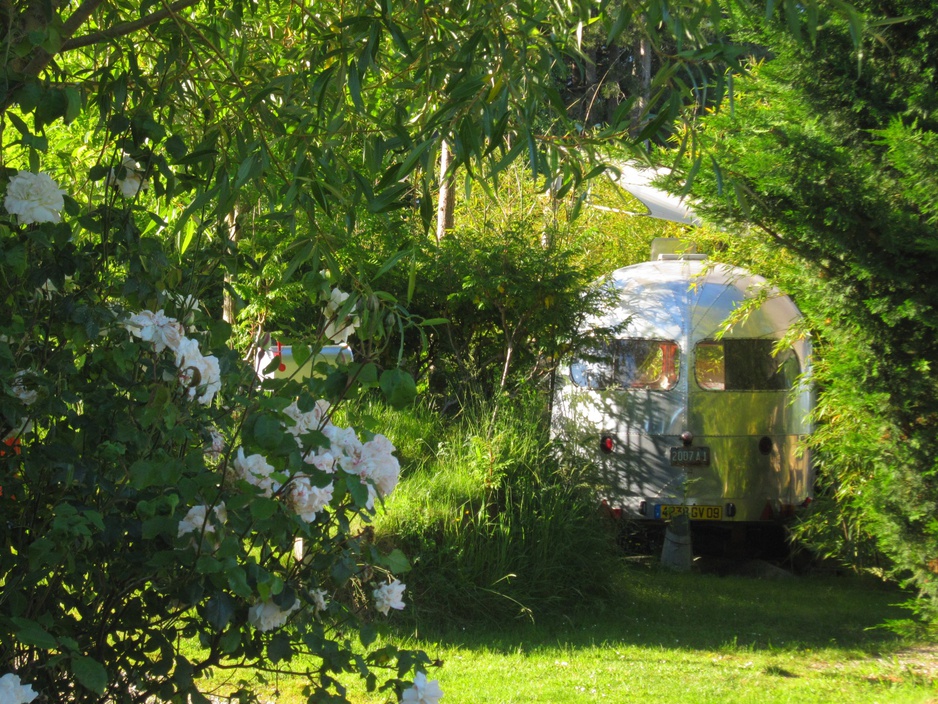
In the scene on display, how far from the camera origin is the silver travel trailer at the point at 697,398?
35.0 ft

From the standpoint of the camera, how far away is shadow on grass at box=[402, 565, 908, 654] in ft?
24.1

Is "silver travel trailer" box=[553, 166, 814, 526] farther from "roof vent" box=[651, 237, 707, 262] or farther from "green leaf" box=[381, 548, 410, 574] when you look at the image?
"green leaf" box=[381, 548, 410, 574]

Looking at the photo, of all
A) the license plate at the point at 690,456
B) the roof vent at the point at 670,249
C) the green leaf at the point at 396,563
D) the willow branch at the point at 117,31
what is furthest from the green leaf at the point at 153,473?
the roof vent at the point at 670,249

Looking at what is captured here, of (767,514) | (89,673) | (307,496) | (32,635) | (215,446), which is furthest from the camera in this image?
(767,514)

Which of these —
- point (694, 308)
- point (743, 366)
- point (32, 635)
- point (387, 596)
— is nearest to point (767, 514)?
point (743, 366)

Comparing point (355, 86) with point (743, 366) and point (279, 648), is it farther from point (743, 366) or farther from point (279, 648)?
point (743, 366)

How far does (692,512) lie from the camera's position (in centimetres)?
1066

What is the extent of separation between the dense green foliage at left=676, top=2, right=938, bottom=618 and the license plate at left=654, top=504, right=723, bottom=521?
13.5 ft

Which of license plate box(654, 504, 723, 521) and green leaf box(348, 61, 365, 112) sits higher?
green leaf box(348, 61, 365, 112)

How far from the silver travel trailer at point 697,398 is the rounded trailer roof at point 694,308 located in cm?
1

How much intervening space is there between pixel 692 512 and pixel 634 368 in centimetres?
171

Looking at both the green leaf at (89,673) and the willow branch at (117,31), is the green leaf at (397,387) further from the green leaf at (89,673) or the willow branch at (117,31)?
the willow branch at (117,31)

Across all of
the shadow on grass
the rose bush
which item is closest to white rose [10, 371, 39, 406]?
the rose bush

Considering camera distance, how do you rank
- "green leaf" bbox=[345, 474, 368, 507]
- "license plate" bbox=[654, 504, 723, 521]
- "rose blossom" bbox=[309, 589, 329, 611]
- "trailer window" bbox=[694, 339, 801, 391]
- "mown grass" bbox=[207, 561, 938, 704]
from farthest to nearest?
"trailer window" bbox=[694, 339, 801, 391]
"license plate" bbox=[654, 504, 723, 521]
"mown grass" bbox=[207, 561, 938, 704]
"rose blossom" bbox=[309, 589, 329, 611]
"green leaf" bbox=[345, 474, 368, 507]
